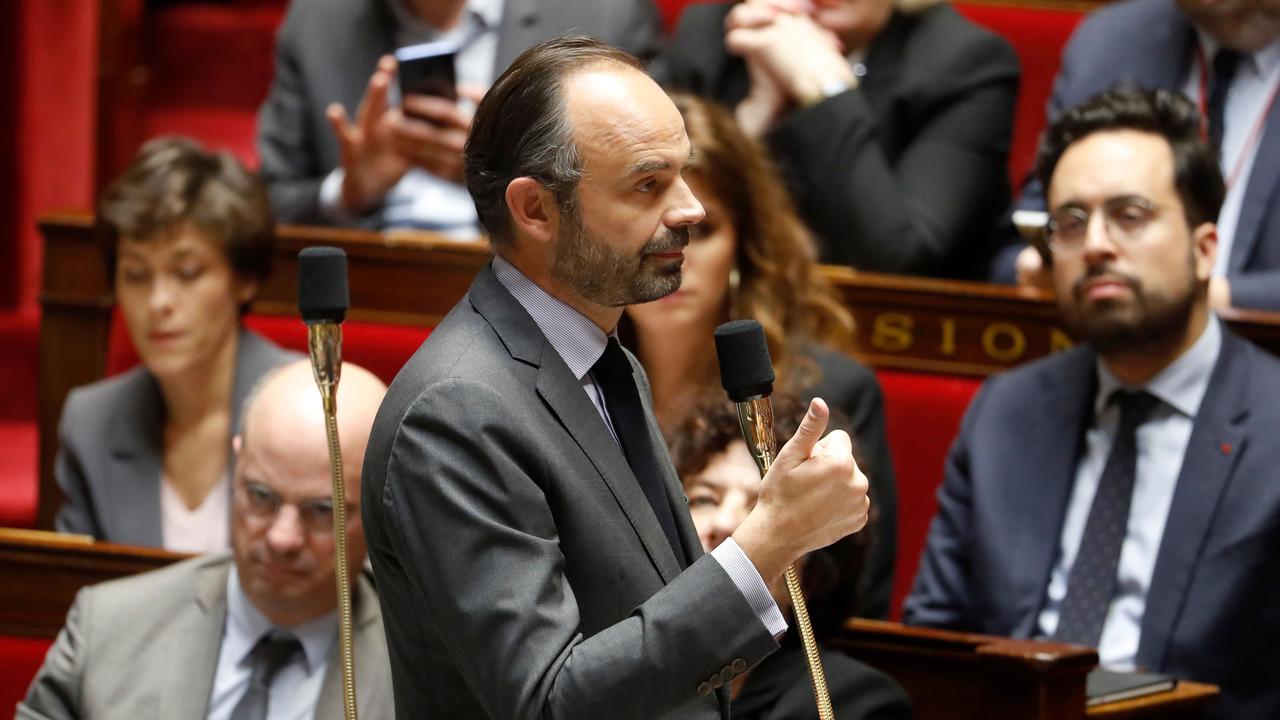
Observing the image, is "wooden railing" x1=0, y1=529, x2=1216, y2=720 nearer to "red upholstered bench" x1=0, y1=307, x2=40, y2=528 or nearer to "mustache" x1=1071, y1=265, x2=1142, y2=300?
"mustache" x1=1071, y1=265, x2=1142, y2=300

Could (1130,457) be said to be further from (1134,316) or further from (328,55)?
(328,55)

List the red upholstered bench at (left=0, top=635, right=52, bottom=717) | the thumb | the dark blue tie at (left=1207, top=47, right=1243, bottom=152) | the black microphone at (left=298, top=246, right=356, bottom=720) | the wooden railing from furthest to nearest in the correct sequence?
the dark blue tie at (left=1207, top=47, right=1243, bottom=152)
the red upholstered bench at (left=0, top=635, right=52, bottom=717)
the wooden railing
the black microphone at (left=298, top=246, right=356, bottom=720)
the thumb

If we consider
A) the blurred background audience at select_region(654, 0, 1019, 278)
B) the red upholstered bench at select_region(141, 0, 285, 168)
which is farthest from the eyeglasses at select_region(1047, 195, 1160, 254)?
the red upholstered bench at select_region(141, 0, 285, 168)

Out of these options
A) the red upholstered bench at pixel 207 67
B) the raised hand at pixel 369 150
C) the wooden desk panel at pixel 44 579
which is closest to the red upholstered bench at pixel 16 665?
the wooden desk panel at pixel 44 579

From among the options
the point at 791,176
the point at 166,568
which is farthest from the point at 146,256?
the point at 791,176

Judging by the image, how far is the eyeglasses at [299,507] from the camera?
105cm

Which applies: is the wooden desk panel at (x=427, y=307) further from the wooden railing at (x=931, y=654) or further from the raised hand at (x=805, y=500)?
the raised hand at (x=805, y=500)

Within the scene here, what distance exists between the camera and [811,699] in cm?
101

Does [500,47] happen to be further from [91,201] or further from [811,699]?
[811,699]

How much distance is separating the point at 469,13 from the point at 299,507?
84cm

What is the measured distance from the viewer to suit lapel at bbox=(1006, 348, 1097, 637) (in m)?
1.30

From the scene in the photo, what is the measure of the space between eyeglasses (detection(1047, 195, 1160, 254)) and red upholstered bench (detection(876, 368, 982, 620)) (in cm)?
22

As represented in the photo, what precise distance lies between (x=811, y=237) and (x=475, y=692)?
1.00m

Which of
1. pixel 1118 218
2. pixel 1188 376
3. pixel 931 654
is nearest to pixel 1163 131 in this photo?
pixel 1118 218
